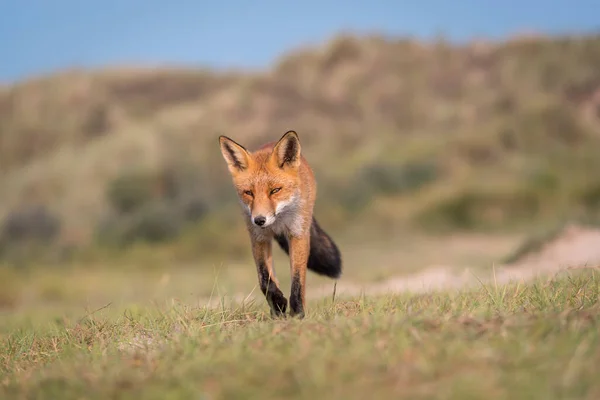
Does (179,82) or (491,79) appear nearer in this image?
(491,79)

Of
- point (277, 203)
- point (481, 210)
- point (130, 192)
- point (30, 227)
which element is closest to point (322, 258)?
point (277, 203)

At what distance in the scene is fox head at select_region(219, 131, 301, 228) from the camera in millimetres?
5957

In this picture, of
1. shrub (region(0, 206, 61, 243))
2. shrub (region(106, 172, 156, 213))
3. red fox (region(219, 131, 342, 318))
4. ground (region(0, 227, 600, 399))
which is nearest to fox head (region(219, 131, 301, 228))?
red fox (region(219, 131, 342, 318))

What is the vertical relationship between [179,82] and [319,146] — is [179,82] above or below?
above

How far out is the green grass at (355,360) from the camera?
3.08 metres

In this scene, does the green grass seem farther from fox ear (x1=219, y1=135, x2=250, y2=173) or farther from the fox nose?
fox ear (x1=219, y1=135, x2=250, y2=173)

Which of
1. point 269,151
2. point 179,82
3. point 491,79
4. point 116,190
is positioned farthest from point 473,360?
point 179,82

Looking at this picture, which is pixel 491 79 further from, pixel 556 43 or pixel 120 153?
pixel 120 153

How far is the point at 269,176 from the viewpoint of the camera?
6090mm

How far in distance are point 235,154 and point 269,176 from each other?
0.44m

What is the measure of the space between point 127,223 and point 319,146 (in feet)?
70.5

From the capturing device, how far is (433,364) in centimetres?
330

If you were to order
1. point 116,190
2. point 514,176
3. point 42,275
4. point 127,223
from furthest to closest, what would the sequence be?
1. point 116,190
2. point 514,176
3. point 127,223
4. point 42,275

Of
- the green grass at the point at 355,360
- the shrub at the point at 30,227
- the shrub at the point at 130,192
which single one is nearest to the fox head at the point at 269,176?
the green grass at the point at 355,360
